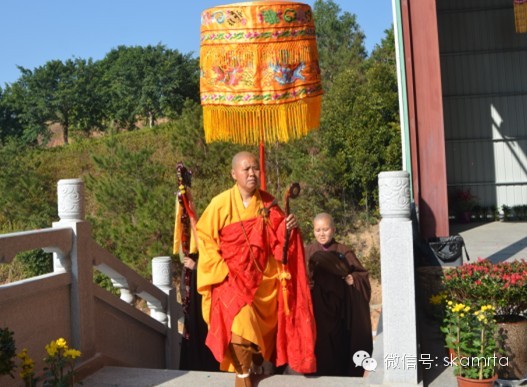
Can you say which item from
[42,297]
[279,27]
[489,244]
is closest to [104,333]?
[42,297]

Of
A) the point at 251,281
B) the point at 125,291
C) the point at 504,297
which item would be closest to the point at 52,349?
the point at 251,281

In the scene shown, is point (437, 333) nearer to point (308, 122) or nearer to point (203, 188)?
point (308, 122)

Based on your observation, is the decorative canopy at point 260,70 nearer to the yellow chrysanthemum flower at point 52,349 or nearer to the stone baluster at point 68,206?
the stone baluster at point 68,206

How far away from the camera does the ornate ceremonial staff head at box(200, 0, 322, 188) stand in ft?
19.2

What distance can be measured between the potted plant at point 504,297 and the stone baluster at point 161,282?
11.6 feet

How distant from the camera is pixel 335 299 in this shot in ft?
20.1

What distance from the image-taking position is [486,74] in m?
13.0

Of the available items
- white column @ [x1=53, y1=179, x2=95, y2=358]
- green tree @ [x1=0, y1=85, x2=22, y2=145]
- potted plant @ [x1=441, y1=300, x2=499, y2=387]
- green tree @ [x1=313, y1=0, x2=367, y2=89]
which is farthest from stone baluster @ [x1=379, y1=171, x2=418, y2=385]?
green tree @ [x1=0, y1=85, x2=22, y2=145]

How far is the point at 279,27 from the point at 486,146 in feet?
26.9

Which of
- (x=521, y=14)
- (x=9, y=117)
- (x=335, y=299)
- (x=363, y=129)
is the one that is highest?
(x=9, y=117)

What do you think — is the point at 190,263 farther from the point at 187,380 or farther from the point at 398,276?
the point at 398,276

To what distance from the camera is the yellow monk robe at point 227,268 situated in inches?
190

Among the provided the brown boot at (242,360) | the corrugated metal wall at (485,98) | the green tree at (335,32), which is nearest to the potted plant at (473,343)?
the brown boot at (242,360)

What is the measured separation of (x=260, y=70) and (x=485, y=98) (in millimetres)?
8230
